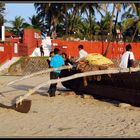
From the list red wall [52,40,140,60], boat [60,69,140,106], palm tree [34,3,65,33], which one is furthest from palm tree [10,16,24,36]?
boat [60,69,140,106]

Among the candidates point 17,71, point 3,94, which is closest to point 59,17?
point 17,71

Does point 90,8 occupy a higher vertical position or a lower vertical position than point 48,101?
higher

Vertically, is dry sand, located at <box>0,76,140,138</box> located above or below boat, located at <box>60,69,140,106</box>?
below

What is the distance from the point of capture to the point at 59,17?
50.5 metres

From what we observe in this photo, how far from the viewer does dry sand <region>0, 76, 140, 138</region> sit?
826cm

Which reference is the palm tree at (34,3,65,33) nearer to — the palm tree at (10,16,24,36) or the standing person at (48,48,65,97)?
the palm tree at (10,16,24,36)

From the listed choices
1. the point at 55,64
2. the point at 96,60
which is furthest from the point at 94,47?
the point at 96,60

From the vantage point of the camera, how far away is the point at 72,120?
970cm

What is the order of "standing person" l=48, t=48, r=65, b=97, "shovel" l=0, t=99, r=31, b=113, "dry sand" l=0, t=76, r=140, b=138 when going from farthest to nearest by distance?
"standing person" l=48, t=48, r=65, b=97 < "shovel" l=0, t=99, r=31, b=113 < "dry sand" l=0, t=76, r=140, b=138

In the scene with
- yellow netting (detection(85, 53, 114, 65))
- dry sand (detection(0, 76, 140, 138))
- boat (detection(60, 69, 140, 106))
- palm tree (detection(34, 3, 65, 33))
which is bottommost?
dry sand (detection(0, 76, 140, 138))

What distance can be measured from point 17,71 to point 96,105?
16869 millimetres

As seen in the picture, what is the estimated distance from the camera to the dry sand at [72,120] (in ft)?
27.1

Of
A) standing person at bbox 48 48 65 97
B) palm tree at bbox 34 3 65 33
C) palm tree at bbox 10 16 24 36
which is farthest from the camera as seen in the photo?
palm tree at bbox 10 16 24 36

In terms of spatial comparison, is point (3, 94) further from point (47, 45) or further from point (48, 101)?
point (47, 45)
